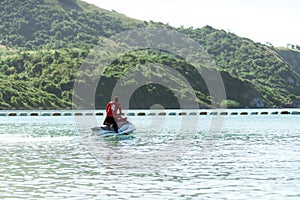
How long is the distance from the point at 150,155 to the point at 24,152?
8.83m

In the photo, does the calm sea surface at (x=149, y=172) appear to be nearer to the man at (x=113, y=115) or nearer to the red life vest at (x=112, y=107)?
the red life vest at (x=112, y=107)

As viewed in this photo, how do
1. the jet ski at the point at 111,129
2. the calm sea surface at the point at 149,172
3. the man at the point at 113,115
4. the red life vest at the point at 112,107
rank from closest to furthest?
the calm sea surface at the point at 149,172 → the red life vest at the point at 112,107 → the man at the point at 113,115 → the jet ski at the point at 111,129

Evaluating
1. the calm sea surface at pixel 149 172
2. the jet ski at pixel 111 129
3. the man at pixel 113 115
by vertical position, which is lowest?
the calm sea surface at pixel 149 172

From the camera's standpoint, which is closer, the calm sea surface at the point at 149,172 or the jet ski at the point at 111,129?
the calm sea surface at the point at 149,172

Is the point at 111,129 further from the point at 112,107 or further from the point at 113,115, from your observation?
the point at 112,107

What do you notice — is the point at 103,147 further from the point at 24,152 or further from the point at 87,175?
the point at 87,175

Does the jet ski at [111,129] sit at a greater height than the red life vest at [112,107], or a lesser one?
lesser

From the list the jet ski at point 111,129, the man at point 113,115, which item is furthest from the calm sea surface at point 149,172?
the jet ski at point 111,129

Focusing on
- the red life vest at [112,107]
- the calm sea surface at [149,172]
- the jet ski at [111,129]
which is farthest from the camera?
the jet ski at [111,129]

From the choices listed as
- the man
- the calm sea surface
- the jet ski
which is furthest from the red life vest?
the calm sea surface

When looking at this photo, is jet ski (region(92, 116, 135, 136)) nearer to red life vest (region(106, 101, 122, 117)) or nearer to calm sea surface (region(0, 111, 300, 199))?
red life vest (region(106, 101, 122, 117))

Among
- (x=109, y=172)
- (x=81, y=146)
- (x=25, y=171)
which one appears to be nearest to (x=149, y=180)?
(x=109, y=172)

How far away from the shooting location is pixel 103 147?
1770 inches

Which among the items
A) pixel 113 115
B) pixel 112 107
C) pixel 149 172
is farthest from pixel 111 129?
pixel 149 172
